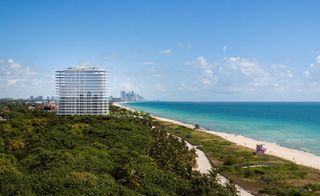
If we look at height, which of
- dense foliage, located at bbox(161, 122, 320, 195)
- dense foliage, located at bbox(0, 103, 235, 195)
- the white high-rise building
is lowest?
dense foliage, located at bbox(161, 122, 320, 195)

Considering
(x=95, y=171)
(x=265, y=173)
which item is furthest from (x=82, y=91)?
(x=95, y=171)

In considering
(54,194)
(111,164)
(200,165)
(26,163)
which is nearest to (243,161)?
(200,165)

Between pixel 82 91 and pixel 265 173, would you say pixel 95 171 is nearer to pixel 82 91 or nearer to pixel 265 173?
Answer: pixel 265 173

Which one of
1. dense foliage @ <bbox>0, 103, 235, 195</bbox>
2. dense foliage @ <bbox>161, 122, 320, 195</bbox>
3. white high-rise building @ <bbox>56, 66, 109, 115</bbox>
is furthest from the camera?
white high-rise building @ <bbox>56, 66, 109, 115</bbox>

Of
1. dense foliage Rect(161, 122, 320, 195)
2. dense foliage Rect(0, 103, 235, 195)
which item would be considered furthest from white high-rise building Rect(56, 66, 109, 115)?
dense foliage Rect(0, 103, 235, 195)

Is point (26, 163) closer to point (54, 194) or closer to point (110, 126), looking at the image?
point (54, 194)

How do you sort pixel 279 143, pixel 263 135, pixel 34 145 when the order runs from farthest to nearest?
1. pixel 263 135
2. pixel 279 143
3. pixel 34 145

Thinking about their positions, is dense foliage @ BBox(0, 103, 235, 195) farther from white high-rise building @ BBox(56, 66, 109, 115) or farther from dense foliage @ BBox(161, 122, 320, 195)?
white high-rise building @ BBox(56, 66, 109, 115)

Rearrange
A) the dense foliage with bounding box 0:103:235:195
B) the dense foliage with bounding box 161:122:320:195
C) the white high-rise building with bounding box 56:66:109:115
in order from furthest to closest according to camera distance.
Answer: the white high-rise building with bounding box 56:66:109:115 → the dense foliage with bounding box 161:122:320:195 → the dense foliage with bounding box 0:103:235:195

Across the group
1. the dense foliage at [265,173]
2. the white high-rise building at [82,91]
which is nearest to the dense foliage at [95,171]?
the dense foliage at [265,173]
